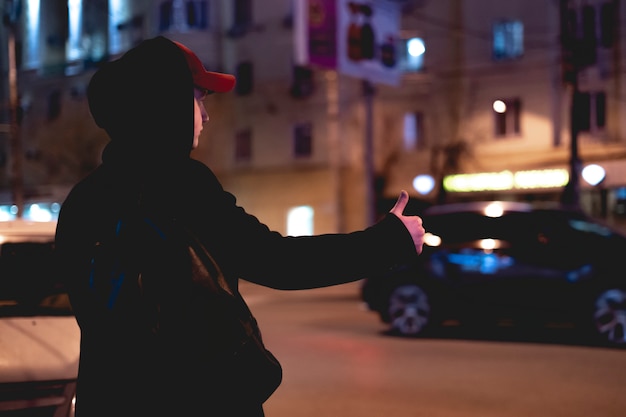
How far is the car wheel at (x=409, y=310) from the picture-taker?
13.1m

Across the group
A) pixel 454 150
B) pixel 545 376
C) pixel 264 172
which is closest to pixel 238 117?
pixel 264 172

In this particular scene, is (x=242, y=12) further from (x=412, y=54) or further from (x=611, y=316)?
(x=611, y=316)

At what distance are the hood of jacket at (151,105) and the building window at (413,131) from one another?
31.1m

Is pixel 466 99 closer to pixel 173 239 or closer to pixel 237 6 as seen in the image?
pixel 237 6

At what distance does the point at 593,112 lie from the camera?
28812mm

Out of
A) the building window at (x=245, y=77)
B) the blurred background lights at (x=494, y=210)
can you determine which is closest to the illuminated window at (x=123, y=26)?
the building window at (x=245, y=77)

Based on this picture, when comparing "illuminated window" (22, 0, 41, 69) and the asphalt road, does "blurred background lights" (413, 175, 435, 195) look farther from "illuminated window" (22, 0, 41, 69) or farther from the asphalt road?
"illuminated window" (22, 0, 41, 69)

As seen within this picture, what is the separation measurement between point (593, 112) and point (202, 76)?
28.4 meters

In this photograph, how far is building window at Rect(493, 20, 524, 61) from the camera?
99.9 feet

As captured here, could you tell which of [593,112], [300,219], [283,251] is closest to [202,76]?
[283,251]

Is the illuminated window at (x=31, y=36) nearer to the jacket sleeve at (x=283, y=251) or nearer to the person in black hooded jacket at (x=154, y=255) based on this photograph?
the person in black hooded jacket at (x=154, y=255)

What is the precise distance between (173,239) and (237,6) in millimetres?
36428

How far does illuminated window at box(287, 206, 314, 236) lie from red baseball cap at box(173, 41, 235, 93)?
111 feet

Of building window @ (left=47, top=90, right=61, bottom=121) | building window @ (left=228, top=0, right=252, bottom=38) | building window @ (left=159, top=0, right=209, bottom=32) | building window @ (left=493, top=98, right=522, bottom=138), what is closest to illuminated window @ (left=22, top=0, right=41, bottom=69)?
building window @ (left=47, top=90, right=61, bottom=121)
